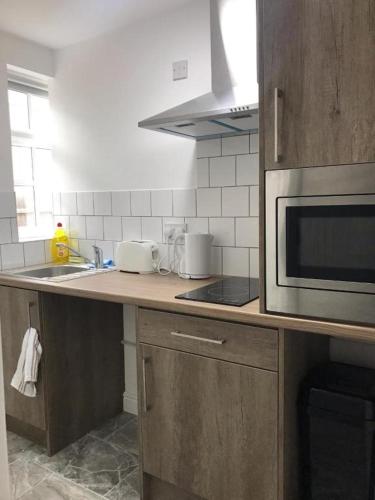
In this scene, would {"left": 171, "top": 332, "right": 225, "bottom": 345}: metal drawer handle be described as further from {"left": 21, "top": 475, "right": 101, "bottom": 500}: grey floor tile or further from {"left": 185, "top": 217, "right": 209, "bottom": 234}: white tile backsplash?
{"left": 21, "top": 475, "right": 101, "bottom": 500}: grey floor tile

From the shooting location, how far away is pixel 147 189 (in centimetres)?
239

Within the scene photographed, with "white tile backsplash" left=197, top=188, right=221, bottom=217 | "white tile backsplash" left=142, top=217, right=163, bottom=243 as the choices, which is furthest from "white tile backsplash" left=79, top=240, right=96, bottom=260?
"white tile backsplash" left=197, top=188, right=221, bottom=217

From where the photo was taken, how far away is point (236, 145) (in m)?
2.02

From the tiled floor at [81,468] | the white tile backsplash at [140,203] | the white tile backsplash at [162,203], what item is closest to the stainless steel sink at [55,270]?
the white tile backsplash at [140,203]

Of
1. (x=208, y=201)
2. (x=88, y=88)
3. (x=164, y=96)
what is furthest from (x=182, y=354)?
(x=88, y=88)

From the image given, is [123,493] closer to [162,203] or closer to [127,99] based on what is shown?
[162,203]

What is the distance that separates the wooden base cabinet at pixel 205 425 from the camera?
1.43 metres

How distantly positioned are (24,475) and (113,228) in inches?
53.9

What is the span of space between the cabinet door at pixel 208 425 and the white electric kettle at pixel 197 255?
507mm

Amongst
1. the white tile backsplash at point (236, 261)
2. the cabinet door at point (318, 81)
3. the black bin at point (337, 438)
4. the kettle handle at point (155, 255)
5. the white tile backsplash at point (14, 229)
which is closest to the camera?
the cabinet door at point (318, 81)

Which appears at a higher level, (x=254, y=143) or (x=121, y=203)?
(x=254, y=143)

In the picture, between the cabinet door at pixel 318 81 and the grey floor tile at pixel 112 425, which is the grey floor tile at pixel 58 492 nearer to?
the grey floor tile at pixel 112 425

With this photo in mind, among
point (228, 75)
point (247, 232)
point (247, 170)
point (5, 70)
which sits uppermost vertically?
point (5, 70)

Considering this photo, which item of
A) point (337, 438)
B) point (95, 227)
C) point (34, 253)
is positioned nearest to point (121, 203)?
point (95, 227)
